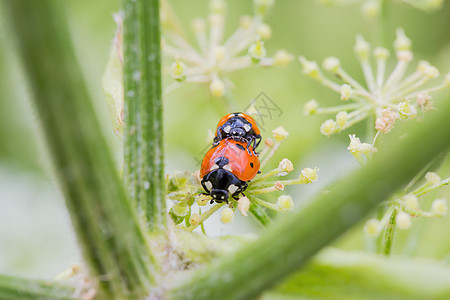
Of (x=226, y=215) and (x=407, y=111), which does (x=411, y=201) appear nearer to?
(x=407, y=111)

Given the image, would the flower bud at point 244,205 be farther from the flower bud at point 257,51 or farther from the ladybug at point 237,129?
the flower bud at point 257,51

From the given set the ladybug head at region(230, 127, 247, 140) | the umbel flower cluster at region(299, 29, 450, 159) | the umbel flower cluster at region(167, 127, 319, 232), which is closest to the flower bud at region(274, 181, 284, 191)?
the umbel flower cluster at region(167, 127, 319, 232)

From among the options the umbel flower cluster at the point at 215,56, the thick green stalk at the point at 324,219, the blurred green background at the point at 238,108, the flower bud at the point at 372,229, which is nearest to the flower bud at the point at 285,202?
the flower bud at the point at 372,229

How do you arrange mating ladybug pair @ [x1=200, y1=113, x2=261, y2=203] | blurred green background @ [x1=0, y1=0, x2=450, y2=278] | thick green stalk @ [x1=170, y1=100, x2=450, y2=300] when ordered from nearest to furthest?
1. thick green stalk @ [x1=170, y1=100, x2=450, y2=300]
2. mating ladybug pair @ [x1=200, y1=113, x2=261, y2=203]
3. blurred green background @ [x1=0, y1=0, x2=450, y2=278]

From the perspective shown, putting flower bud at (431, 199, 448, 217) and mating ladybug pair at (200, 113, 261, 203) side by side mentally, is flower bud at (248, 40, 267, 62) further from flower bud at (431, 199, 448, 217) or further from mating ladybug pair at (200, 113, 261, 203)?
flower bud at (431, 199, 448, 217)

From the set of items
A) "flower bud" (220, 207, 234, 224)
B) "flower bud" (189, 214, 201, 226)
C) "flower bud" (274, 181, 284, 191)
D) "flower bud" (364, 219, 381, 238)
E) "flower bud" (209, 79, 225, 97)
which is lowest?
"flower bud" (364, 219, 381, 238)
